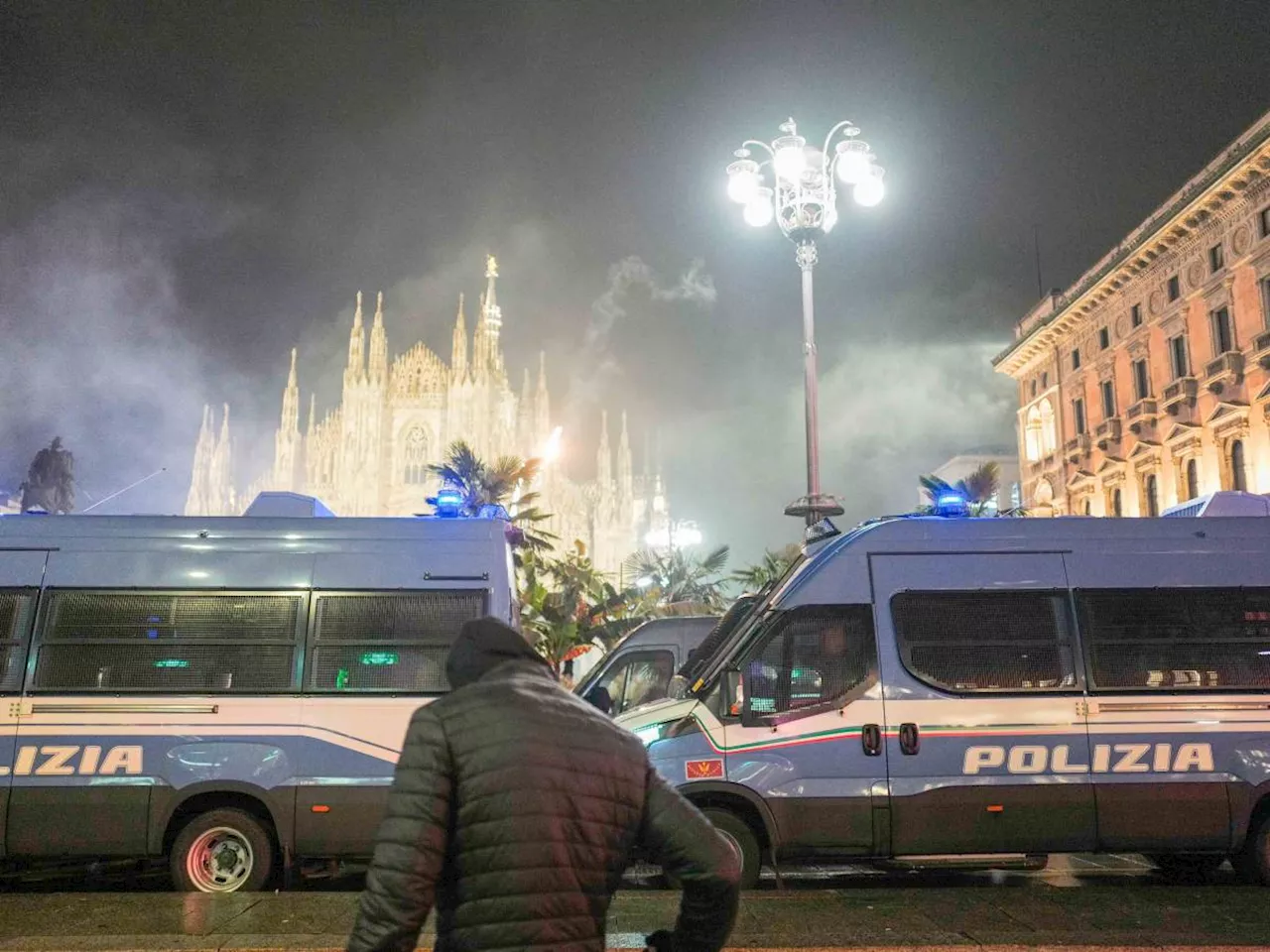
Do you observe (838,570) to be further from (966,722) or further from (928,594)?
(966,722)

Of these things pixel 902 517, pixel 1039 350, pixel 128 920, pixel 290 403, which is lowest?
pixel 128 920

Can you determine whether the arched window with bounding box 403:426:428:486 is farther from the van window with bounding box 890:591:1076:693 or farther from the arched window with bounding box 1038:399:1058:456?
the van window with bounding box 890:591:1076:693

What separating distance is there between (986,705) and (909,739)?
2.20 ft

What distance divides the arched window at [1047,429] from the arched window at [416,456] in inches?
1805

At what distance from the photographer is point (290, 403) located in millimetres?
75688

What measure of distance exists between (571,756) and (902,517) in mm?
6125

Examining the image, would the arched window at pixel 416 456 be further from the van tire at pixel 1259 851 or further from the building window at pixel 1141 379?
the van tire at pixel 1259 851

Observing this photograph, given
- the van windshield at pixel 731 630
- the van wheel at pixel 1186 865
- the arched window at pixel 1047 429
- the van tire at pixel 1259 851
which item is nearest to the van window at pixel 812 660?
the van windshield at pixel 731 630

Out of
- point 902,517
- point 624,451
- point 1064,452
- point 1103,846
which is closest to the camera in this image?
point 1103,846

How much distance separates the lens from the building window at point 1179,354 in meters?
30.1

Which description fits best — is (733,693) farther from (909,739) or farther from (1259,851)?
(1259,851)

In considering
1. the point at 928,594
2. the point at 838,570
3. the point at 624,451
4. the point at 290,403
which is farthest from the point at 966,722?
the point at 624,451

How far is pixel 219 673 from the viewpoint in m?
7.75

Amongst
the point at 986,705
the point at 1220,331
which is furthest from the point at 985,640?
the point at 1220,331
